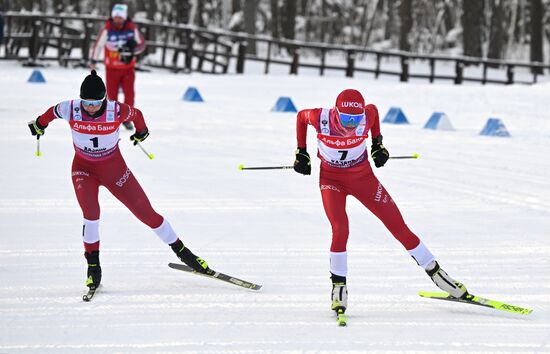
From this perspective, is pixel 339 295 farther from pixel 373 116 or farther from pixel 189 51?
pixel 189 51

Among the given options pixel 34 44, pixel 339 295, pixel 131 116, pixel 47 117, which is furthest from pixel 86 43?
pixel 339 295

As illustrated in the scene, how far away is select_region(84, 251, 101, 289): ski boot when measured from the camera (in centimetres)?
628

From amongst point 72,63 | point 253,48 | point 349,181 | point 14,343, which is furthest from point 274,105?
point 253,48

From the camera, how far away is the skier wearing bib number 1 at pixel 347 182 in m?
6.02

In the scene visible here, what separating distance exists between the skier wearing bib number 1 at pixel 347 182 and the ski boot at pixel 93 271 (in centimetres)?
161

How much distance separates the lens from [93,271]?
630 centimetres

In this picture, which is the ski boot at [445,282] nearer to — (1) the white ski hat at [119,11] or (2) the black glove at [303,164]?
(2) the black glove at [303,164]

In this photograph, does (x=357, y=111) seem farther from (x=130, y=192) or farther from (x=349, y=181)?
(x=130, y=192)

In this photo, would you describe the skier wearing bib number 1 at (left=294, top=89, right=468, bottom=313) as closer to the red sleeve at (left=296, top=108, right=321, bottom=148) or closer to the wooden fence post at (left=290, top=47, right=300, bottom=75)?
the red sleeve at (left=296, top=108, right=321, bottom=148)

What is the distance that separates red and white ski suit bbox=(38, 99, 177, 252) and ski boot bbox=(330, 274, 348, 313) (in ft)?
4.74

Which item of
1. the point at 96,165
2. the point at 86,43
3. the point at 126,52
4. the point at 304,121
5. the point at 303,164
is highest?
the point at 126,52

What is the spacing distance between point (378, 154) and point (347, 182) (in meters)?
0.34

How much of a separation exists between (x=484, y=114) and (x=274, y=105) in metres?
4.16

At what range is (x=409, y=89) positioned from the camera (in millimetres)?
20531
